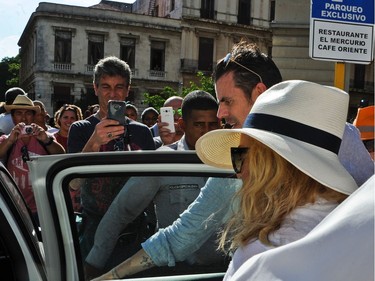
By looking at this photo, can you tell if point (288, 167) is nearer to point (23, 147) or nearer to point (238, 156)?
point (238, 156)

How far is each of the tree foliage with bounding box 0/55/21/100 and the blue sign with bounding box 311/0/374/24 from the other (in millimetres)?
57232

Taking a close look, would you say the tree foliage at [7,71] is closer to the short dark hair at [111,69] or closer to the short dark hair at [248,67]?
the short dark hair at [111,69]

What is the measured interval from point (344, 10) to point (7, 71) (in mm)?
62098

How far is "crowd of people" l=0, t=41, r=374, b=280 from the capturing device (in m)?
1.20

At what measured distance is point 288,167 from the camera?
1.21 metres

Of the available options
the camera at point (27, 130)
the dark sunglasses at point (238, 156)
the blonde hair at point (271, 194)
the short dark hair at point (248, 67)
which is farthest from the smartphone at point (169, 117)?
the blonde hair at point (271, 194)

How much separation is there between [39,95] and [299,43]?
1035 inches

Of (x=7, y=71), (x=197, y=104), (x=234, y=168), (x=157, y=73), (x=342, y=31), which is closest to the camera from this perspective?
(x=234, y=168)

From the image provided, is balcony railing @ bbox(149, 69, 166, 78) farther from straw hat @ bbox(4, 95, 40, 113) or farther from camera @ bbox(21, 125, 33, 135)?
camera @ bbox(21, 125, 33, 135)

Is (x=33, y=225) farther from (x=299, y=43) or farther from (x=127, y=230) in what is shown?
(x=299, y=43)

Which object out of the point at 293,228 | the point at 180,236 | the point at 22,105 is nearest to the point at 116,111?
the point at 180,236

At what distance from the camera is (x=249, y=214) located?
1234 millimetres

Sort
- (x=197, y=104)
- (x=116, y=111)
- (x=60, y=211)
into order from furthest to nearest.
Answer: (x=197, y=104), (x=116, y=111), (x=60, y=211)

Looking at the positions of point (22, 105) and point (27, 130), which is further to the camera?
point (22, 105)
